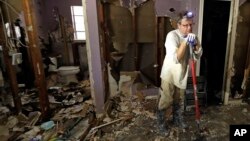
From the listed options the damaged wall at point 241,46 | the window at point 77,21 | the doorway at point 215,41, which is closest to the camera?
the damaged wall at point 241,46

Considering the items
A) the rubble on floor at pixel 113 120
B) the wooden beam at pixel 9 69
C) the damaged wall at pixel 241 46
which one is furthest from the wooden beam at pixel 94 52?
the damaged wall at pixel 241 46

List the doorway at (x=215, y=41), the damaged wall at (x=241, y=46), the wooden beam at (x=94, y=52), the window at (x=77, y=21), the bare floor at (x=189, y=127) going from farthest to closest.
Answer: the window at (x=77, y=21)
the doorway at (x=215, y=41)
the damaged wall at (x=241, y=46)
the wooden beam at (x=94, y=52)
the bare floor at (x=189, y=127)

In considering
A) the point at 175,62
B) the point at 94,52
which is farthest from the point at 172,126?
the point at 94,52

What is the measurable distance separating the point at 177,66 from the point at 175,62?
0.36ft

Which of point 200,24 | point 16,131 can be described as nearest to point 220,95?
point 200,24

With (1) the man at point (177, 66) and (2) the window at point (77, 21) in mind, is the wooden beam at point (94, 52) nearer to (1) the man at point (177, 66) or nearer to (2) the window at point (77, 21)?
(1) the man at point (177, 66)

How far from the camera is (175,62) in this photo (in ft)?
7.06

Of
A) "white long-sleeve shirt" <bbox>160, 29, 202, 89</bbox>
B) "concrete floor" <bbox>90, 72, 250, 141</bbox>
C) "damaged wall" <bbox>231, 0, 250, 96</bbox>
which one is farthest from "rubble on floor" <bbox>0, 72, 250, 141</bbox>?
"white long-sleeve shirt" <bbox>160, 29, 202, 89</bbox>

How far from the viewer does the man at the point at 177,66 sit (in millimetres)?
2104

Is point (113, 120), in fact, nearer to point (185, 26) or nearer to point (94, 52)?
point (94, 52)

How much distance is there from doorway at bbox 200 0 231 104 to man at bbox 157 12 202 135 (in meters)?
1.05

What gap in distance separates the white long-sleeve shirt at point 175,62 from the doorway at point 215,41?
119 centimetres

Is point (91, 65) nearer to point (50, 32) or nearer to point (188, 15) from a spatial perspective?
point (188, 15)

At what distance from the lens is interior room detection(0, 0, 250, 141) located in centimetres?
254
